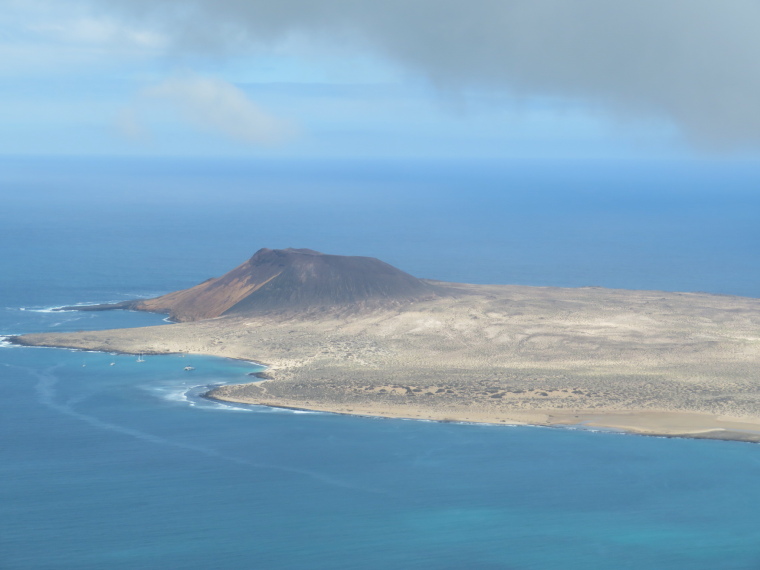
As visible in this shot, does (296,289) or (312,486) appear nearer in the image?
(312,486)

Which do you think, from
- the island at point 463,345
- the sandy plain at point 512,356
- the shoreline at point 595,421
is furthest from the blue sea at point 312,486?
the island at point 463,345

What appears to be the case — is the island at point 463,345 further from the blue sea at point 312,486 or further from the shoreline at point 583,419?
the blue sea at point 312,486

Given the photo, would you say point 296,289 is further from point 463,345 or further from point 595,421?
point 595,421

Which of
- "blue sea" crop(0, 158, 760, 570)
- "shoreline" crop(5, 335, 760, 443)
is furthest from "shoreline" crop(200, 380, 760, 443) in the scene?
"blue sea" crop(0, 158, 760, 570)

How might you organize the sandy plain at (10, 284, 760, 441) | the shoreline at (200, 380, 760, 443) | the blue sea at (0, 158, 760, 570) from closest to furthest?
the blue sea at (0, 158, 760, 570), the shoreline at (200, 380, 760, 443), the sandy plain at (10, 284, 760, 441)

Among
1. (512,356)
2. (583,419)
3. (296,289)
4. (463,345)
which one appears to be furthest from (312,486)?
(296,289)

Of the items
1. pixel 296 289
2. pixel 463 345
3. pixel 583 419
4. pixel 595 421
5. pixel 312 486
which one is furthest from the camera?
pixel 296 289

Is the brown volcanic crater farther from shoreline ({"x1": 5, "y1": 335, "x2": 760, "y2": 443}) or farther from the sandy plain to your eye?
shoreline ({"x1": 5, "y1": 335, "x2": 760, "y2": 443})
